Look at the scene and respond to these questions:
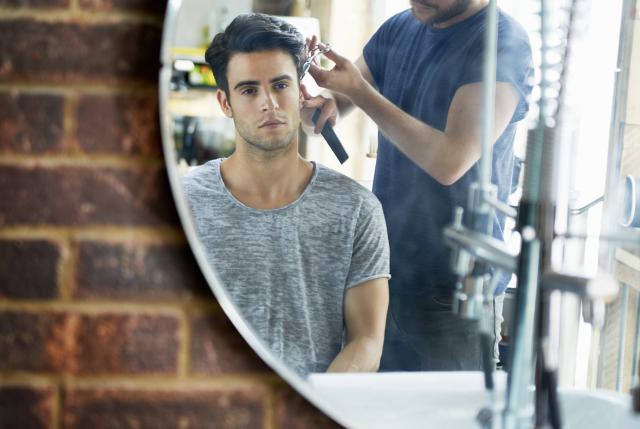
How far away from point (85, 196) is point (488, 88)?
0.45 m

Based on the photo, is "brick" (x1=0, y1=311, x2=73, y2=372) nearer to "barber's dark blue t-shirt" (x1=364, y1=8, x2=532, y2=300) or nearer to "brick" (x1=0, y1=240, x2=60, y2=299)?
"brick" (x1=0, y1=240, x2=60, y2=299)

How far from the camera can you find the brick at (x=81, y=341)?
2.77 feet

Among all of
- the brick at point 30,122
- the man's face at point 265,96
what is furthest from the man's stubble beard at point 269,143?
the brick at point 30,122

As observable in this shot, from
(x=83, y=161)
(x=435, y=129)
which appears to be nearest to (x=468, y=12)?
(x=435, y=129)

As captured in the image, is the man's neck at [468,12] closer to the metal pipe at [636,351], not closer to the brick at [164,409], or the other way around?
the metal pipe at [636,351]

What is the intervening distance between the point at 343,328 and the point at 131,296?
0.24 meters

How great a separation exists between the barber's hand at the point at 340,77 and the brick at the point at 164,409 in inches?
13.6

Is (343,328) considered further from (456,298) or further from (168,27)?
(168,27)

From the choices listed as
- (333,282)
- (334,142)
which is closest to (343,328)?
(333,282)

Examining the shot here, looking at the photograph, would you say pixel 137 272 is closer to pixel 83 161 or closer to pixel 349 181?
pixel 83 161

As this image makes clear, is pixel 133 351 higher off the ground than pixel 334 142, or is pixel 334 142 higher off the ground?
pixel 334 142

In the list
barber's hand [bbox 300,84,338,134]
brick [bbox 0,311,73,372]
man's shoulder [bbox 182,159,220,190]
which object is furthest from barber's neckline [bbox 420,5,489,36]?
brick [bbox 0,311,73,372]

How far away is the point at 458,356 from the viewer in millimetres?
829

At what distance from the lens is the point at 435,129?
2.67 feet
